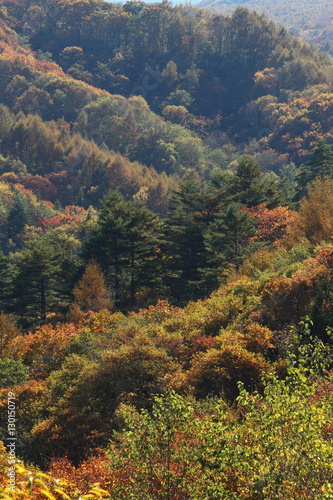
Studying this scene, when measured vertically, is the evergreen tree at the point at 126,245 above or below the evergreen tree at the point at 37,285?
above

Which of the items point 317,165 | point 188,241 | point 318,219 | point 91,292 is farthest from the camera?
point 317,165

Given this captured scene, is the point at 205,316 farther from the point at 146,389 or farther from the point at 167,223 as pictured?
the point at 167,223

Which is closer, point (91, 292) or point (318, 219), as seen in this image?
point (318, 219)

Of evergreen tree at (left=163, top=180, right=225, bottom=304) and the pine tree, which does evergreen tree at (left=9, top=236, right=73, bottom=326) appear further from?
the pine tree

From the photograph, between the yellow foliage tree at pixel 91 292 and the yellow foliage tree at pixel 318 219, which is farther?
the yellow foliage tree at pixel 91 292

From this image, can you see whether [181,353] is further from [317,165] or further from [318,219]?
[317,165]

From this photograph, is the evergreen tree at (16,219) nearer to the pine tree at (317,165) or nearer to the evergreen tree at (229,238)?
the pine tree at (317,165)

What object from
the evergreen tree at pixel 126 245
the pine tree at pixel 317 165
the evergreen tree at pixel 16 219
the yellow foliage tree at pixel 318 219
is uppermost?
the pine tree at pixel 317 165

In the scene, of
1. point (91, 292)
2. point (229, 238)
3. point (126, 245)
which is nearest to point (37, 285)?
point (91, 292)

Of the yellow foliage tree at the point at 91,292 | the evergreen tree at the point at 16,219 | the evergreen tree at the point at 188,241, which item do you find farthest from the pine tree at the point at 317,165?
the evergreen tree at the point at 16,219

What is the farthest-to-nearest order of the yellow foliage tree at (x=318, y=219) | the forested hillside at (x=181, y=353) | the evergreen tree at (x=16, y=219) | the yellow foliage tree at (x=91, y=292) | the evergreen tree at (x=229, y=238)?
the evergreen tree at (x=16, y=219) → the yellow foliage tree at (x=91, y=292) → the evergreen tree at (x=229, y=238) → the yellow foliage tree at (x=318, y=219) → the forested hillside at (x=181, y=353)

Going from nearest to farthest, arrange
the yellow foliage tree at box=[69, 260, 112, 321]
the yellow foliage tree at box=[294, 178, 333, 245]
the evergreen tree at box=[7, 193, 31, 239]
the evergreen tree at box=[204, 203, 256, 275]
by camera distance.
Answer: the yellow foliage tree at box=[294, 178, 333, 245] → the evergreen tree at box=[204, 203, 256, 275] → the yellow foliage tree at box=[69, 260, 112, 321] → the evergreen tree at box=[7, 193, 31, 239]

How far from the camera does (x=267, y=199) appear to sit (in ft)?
178

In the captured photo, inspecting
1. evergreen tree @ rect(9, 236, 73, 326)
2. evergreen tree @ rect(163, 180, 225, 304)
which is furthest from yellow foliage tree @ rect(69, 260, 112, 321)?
evergreen tree @ rect(163, 180, 225, 304)
